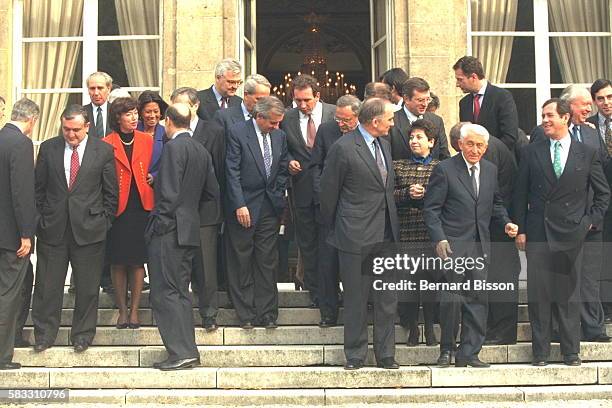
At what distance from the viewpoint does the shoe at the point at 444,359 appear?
7.51 metres

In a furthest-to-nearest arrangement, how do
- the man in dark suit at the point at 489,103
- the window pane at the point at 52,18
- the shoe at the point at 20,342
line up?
the window pane at the point at 52,18 < the man in dark suit at the point at 489,103 < the shoe at the point at 20,342

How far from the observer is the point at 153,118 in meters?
8.43

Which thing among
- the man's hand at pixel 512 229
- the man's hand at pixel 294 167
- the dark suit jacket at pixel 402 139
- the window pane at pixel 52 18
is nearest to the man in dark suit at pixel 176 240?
the man's hand at pixel 294 167

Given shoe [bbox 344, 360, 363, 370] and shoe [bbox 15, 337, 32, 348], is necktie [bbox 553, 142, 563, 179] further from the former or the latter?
shoe [bbox 15, 337, 32, 348]

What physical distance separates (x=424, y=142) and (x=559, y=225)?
124 centimetres

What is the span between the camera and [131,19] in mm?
11734

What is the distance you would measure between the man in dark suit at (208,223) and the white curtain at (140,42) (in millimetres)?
3451

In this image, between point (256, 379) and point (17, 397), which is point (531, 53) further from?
point (17, 397)

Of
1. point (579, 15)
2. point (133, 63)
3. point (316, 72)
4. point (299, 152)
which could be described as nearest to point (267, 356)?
point (299, 152)

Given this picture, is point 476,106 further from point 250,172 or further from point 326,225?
point 250,172

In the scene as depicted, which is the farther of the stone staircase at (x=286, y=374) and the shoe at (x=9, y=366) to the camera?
the shoe at (x=9, y=366)

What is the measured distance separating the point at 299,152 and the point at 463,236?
1.73 meters

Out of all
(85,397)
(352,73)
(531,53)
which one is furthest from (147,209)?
(352,73)

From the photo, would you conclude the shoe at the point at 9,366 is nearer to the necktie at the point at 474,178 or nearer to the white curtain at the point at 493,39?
the necktie at the point at 474,178
